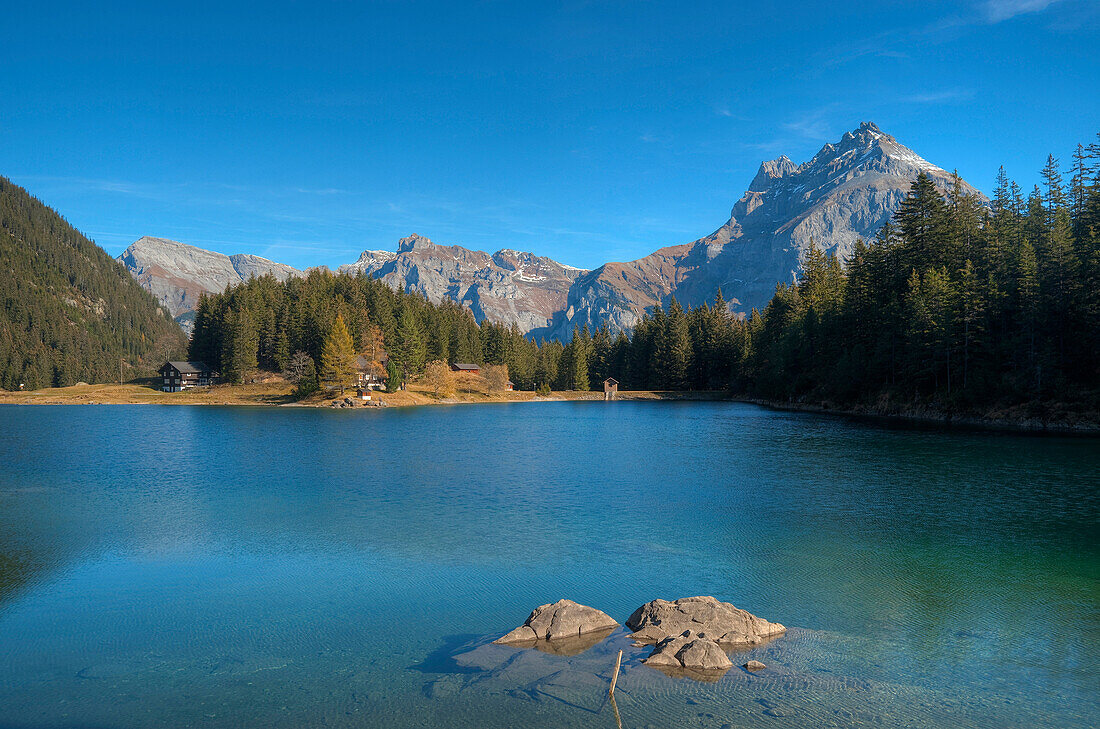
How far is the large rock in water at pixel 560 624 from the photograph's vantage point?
44.6ft

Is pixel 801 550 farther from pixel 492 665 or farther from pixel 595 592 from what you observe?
pixel 492 665

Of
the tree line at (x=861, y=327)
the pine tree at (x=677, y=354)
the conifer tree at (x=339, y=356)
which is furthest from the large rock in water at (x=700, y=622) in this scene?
the pine tree at (x=677, y=354)

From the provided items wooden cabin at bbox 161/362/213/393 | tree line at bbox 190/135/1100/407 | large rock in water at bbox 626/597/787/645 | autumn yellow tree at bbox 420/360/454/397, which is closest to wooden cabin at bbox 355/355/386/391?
tree line at bbox 190/135/1100/407

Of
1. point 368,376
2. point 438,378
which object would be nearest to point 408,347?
point 368,376

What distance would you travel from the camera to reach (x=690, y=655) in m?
12.3

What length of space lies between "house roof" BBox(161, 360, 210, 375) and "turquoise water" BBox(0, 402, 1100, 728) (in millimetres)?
107160

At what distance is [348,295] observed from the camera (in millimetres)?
147250

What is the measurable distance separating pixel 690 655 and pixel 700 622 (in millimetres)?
1611

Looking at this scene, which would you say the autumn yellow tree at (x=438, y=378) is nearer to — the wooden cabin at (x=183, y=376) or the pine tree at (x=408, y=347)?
the pine tree at (x=408, y=347)

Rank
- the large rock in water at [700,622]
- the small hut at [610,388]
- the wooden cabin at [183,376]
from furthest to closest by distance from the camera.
→ the small hut at [610,388], the wooden cabin at [183,376], the large rock in water at [700,622]

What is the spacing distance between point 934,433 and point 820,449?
1704 cm

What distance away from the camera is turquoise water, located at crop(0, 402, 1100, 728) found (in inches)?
435

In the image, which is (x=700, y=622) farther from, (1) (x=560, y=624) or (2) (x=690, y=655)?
(1) (x=560, y=624)

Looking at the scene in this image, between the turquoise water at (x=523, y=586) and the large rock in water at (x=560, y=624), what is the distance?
82cm
